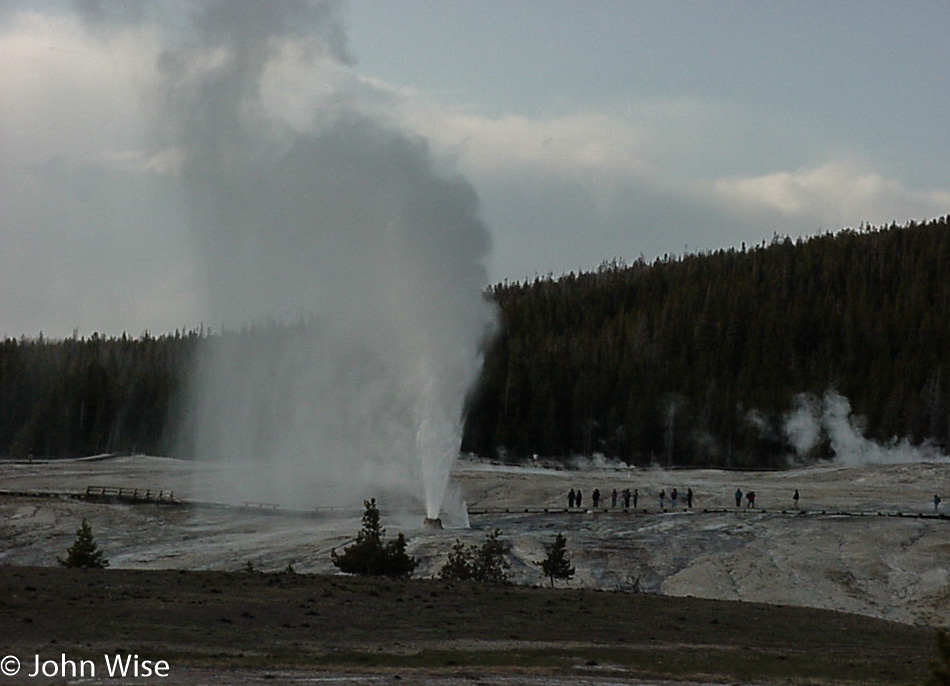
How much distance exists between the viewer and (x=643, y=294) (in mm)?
150000

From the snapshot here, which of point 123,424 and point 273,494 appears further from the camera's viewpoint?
point 123,424

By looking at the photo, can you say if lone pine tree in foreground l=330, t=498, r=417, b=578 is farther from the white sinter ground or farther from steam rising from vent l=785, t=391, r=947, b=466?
steam rising from vent l=785, t=391, r=947, b=466

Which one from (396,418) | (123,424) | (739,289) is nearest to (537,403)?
(396,418)

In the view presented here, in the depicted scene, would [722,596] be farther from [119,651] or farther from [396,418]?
[396,418]

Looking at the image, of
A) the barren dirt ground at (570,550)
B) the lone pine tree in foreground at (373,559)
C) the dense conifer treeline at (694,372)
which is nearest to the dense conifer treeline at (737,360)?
the dense conifer treeline at (694,372)

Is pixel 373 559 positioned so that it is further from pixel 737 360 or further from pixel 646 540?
pixel 737 360

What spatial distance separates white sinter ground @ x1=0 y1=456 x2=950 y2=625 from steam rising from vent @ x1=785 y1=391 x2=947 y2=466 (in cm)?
3178

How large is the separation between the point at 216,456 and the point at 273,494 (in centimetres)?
3716

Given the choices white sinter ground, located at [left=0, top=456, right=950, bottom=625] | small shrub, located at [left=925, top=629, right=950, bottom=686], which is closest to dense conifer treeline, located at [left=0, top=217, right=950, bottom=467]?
white sinter ground, located at [left=0, top=456, right=950, bottom=625]

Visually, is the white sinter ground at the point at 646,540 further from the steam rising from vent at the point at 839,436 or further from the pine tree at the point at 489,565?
the steam rising from vent at the point at 839,436

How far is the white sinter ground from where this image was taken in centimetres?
4656

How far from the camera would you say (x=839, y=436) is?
378 ft

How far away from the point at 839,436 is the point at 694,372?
17098 millimetres

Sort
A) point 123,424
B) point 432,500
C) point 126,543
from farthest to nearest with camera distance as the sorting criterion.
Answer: point 123,424
point 432,500
point 126,543
